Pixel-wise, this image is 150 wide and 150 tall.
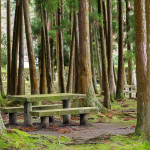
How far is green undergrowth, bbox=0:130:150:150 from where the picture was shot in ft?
20.9

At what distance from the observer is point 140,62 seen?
28.0ft

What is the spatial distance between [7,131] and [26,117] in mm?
3949

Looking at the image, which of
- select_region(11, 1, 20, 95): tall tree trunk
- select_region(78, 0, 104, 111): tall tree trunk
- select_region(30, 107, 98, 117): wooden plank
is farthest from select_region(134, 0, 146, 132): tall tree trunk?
select_region(11, 1, 20, 95): tall tree trunk

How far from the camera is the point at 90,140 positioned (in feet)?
27.0

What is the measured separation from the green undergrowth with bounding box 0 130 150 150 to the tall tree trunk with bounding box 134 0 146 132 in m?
0.60

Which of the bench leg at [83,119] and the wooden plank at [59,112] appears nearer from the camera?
the wooden plank at [59,112]

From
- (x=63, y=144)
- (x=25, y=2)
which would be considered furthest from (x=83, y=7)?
(x=63, y=144)

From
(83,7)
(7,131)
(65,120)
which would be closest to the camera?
(7,131)

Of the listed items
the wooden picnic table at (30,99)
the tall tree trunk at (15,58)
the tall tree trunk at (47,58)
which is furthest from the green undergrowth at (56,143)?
the tall tree trunk at (47,58)

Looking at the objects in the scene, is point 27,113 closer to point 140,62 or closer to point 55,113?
point 55,113

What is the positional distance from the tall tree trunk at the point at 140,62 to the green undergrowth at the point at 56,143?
0.60 metres

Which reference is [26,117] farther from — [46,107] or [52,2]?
[52,2]

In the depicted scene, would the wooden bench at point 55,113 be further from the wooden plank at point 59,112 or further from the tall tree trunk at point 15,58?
the tall tree trunk at point 15,58

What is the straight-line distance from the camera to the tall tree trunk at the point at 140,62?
27.4ft
